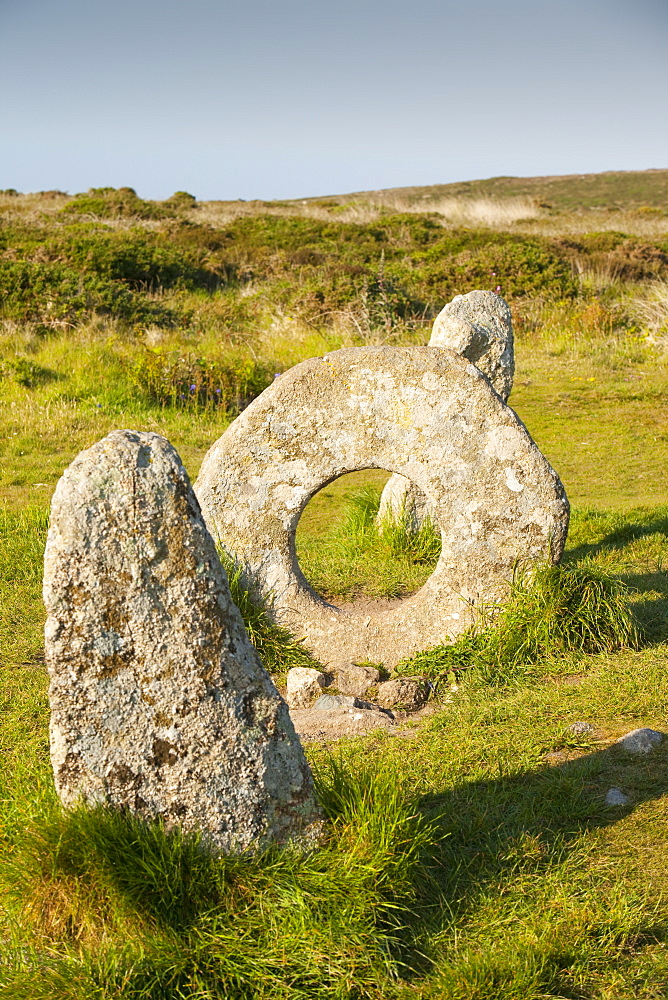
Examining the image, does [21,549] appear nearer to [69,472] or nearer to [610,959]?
[69,472]

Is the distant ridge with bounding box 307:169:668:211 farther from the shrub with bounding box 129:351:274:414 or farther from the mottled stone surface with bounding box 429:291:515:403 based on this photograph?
the mottled stone surface with bounding box 429:291:515:403

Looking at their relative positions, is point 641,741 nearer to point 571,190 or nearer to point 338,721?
point 338,721

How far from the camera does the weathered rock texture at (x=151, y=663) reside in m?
3.08

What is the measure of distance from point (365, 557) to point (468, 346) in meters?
2.10

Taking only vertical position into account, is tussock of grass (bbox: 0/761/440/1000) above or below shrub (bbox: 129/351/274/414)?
below

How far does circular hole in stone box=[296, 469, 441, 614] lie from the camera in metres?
6.87

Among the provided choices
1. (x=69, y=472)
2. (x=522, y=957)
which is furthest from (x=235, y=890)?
(x=69, y=472)

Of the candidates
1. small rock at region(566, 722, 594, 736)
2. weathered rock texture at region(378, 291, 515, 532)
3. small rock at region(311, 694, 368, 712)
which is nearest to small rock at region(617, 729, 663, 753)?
small rock at region(566, 722, 594, 736)

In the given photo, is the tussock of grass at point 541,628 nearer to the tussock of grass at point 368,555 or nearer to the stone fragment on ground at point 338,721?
the stone fragment on ground at point 338,721

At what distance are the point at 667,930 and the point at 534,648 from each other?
7.53 ft

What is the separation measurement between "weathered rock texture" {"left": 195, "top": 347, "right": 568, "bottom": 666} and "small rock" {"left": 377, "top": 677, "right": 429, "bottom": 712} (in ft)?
1.41

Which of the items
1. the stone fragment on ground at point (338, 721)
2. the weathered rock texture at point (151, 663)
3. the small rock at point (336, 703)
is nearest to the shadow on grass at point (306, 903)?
the weathered rock texture at point (151, 663)

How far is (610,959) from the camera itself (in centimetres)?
314

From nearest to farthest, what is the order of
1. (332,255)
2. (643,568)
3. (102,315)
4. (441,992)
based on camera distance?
(441,992), (643,568), (102,315), (332,255)
